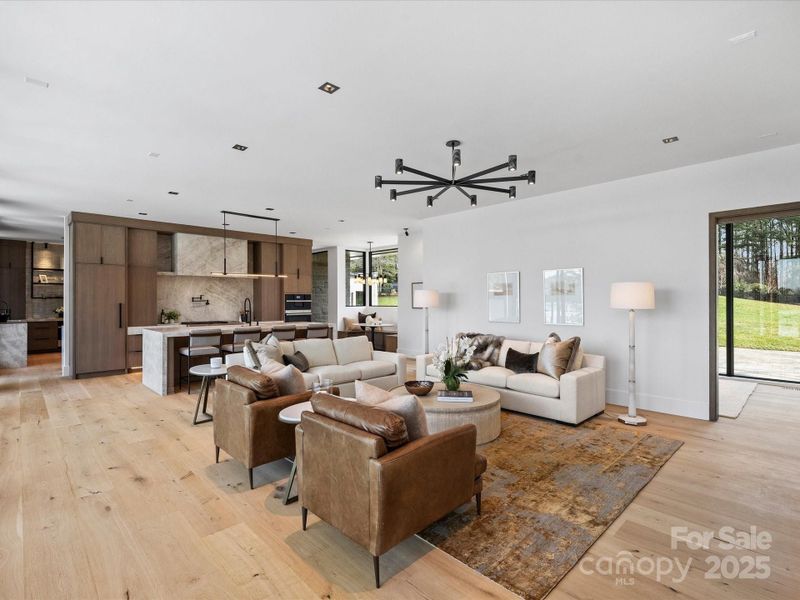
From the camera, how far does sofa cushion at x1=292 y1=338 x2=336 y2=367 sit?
5473 millimetres

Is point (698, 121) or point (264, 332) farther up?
point (698, 121)

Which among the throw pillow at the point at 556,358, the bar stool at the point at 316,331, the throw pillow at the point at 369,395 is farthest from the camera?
the bar stool at the point at 316,331

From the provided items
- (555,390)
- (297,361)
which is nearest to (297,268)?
(297,361)

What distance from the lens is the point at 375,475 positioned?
1.96 meters

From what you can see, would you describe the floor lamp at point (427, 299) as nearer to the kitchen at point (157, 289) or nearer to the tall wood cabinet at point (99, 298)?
the kitchen at point (157, 289)

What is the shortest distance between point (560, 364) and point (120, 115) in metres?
4.93

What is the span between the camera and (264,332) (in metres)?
6.80

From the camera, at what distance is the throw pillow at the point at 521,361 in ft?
16.9

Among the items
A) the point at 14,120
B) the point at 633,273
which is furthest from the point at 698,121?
the point at 14,120

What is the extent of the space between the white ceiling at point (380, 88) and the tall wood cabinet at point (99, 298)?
193cm

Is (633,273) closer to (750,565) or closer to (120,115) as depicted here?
(750,565)

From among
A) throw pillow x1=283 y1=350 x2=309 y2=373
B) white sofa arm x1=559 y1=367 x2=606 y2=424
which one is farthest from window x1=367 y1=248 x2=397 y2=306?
white sofa arm x1=559 y1=367 x2=606 y2=424

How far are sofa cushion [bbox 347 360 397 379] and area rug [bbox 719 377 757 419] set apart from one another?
160 inches

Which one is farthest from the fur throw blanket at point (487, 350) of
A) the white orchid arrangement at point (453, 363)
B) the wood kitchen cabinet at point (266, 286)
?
the wood kitchen cabinet at point (266, 286)
